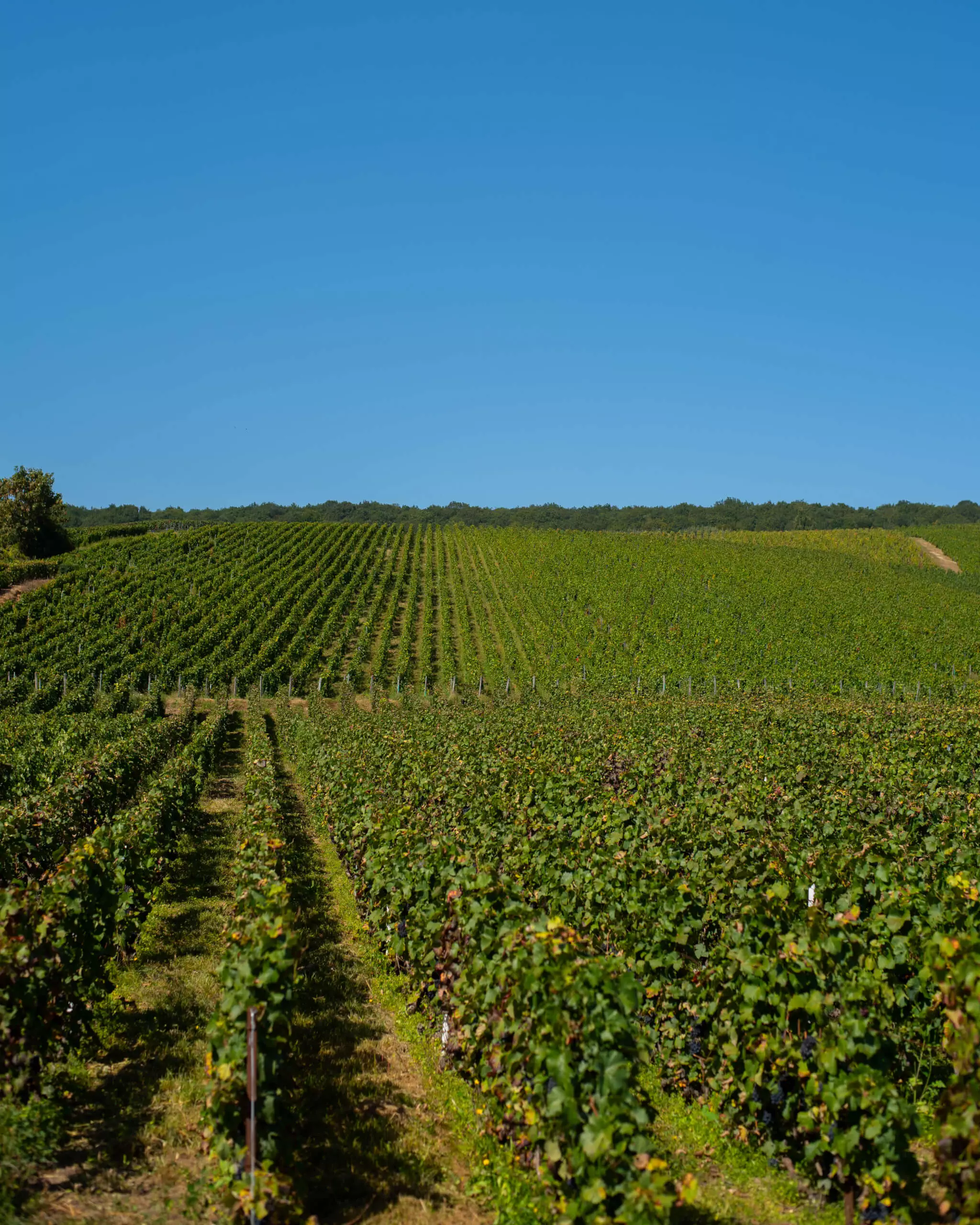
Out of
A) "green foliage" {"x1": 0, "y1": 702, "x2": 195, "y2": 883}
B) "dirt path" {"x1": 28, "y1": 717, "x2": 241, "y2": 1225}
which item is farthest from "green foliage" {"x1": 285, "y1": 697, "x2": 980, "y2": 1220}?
"green foliage" {"x1": 0, "y1": 702, "x2": 195, "y2": 883}

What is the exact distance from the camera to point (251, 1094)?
17.0 ft

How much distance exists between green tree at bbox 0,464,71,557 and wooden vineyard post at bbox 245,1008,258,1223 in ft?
219

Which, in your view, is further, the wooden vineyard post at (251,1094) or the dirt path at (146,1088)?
the dirt path at (146,1088)

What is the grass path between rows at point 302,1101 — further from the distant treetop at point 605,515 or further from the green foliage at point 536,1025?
the distant treetop at point 605,515

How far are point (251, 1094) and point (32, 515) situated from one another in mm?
69480

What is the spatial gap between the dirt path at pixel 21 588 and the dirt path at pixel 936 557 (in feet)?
235

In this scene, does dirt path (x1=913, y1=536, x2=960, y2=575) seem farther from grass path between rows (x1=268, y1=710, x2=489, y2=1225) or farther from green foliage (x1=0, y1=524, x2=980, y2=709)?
grass path between rows (x1=268, y1=710, x2=489, y2=1225)

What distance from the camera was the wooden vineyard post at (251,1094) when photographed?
16.3 ft

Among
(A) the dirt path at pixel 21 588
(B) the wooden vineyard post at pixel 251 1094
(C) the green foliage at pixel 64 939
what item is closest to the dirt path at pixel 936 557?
(A) the dirt path at pixel 21 588

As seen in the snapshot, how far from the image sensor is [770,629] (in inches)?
1970

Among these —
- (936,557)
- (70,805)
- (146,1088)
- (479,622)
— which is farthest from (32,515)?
(936,557)

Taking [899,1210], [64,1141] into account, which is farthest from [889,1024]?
[64,1141]

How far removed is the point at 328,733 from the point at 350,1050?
51.3ft

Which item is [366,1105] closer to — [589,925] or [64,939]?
[589,925]
